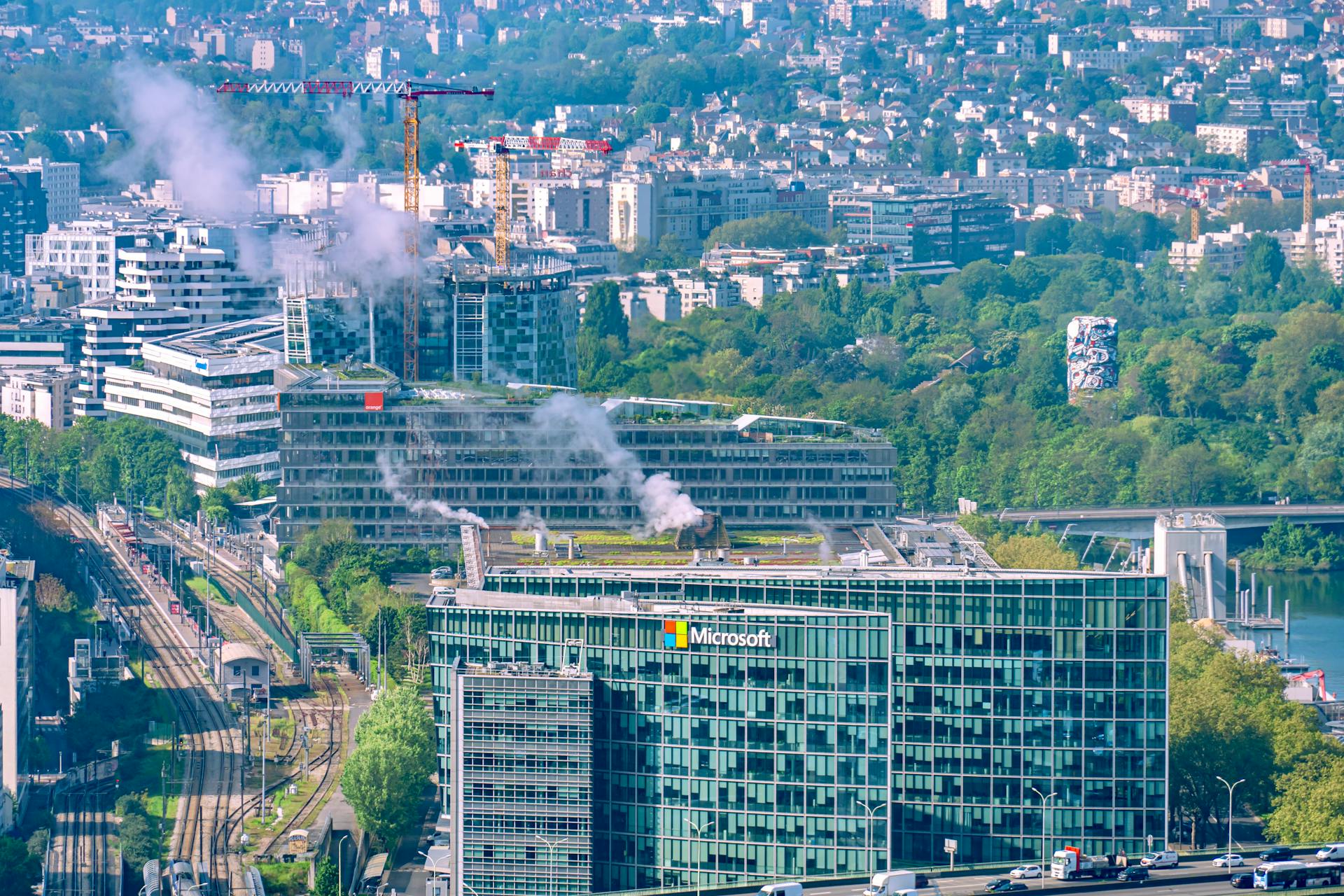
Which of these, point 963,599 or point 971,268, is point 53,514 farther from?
point 971,268

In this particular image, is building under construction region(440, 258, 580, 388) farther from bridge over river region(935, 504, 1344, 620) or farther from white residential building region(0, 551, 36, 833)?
white residential building region(0, 551, 36, 833)

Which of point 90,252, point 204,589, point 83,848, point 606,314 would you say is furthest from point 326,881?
point 90,252

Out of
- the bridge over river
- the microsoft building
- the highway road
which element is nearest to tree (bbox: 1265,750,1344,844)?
the microsoft building

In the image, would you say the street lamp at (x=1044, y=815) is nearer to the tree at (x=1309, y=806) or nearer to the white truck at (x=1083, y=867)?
the white truck at (x=1083, y=867)

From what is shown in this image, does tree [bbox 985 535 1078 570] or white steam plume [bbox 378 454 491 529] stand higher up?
white steam plume [bbox 378 454 491 529]

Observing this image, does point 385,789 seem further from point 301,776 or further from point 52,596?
point 52,596

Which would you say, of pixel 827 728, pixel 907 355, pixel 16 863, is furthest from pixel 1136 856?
pixel 907 355
